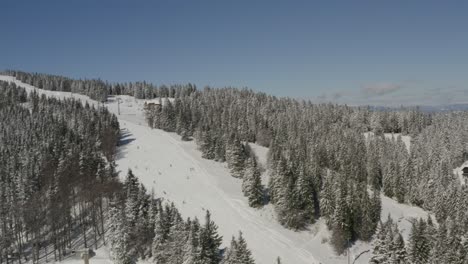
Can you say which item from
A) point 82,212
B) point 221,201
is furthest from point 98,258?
point 221,201

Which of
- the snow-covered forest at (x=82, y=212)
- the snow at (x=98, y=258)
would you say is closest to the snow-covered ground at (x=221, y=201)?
the snow at (x=98, y=258)

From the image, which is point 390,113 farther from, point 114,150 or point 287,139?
point 114,150

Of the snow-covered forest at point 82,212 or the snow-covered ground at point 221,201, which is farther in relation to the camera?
the snow-covered ground at point 221,201

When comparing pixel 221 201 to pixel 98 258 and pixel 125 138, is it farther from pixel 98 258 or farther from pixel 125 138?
pixel 125 138

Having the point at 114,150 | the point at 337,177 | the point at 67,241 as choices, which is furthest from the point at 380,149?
the point at 67,241

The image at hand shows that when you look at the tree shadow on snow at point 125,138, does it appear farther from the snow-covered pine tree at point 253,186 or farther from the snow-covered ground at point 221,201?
the snow-covered pine tree at point 253,186

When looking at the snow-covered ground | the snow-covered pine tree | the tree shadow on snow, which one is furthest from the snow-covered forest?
the snow-covered pine tree

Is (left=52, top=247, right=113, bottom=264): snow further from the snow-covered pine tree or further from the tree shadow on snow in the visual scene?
the tree shadow on snow

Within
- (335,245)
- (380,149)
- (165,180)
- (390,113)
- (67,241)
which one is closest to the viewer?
(335,245)
